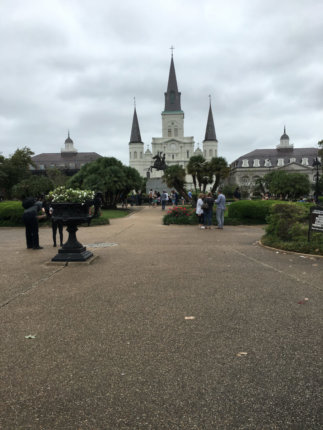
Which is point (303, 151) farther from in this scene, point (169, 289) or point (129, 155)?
point (169, 289)

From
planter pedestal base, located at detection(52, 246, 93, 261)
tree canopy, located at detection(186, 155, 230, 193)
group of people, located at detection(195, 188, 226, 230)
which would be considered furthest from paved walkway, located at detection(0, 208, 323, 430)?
tree canopy, located at detection(186, 155, 230, 193)

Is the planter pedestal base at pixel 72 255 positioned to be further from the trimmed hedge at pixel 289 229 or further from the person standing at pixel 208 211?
the person standing at pixel 208 211

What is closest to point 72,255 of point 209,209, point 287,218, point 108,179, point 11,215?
point 287,218

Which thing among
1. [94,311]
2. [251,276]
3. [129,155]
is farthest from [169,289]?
[129,155]

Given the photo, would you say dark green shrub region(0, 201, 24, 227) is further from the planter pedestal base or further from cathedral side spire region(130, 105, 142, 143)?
cathedral side spire region(130, 105, 142, 143)

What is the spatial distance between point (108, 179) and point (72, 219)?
66.7ft

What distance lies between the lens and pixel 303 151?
91875 mm

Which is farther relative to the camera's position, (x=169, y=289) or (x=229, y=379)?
(x=169, y=289)

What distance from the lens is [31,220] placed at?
9430mm

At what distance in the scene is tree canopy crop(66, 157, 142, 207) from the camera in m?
27.3

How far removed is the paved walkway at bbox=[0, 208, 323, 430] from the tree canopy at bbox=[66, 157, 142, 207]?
826 inches

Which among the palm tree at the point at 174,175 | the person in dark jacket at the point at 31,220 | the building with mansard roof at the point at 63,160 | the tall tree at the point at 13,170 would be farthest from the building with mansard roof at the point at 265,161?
the person in dark jacket at the point at 31,220

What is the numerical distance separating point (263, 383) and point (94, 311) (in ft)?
8.26

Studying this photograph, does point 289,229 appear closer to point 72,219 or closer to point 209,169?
point 72,219
